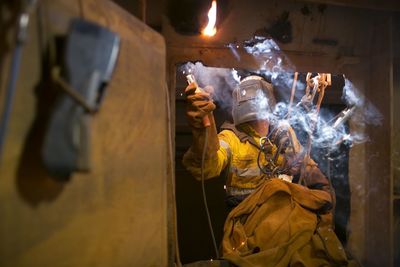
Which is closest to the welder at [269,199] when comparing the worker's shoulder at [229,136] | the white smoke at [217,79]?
the worker's shoulder at [229,136]

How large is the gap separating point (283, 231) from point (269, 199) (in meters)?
0.25

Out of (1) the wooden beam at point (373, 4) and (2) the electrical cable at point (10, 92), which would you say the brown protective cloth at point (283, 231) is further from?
(2) the electrical cable at point (10, 92)

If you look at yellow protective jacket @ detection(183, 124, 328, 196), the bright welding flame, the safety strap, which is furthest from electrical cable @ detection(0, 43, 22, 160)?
the safety strap

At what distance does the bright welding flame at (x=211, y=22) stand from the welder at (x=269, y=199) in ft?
1.08

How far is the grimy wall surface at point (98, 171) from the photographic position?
0.80 metres

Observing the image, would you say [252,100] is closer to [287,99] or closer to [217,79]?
[217,79]

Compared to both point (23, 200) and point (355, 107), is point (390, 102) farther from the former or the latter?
point (23, 200)

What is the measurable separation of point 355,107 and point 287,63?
637 millimetres

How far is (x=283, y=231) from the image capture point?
216 centimetres

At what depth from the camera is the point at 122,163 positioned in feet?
3.62

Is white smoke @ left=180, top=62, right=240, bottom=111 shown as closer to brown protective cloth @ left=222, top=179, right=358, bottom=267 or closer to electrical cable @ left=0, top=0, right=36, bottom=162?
brown protective cloth @ left=222, top=179, right=358, bottom=267

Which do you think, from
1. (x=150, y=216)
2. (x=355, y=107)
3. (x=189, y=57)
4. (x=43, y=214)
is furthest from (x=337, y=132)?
(x=43, y=214)

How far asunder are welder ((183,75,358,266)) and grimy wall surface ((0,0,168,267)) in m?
0.80

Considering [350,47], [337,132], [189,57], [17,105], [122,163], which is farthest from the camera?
[337,132]
